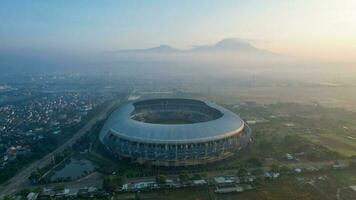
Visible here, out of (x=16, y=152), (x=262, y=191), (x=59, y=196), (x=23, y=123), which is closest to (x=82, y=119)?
(x=23, y=123)

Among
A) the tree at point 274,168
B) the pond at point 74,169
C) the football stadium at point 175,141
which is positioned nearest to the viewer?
the tree at point 274,168

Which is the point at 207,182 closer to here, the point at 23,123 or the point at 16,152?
the point at 16,152

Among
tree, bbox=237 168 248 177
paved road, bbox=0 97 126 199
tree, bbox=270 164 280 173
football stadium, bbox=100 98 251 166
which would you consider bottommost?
paved road, bbox=0 97 126 199

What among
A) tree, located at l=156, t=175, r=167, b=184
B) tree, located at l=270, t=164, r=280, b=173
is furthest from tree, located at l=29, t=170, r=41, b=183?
tree, located at l=270, t=164, r=280, b=173

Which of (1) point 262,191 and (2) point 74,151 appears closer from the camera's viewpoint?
(1) point 262,191

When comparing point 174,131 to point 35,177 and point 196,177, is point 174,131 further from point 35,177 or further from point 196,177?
point 35,177

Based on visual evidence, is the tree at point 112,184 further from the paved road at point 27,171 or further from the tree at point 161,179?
the paved road at point 27,171

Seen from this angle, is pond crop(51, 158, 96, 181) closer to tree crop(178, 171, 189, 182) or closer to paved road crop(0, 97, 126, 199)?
paved road crop(0, 97, 126, 199)

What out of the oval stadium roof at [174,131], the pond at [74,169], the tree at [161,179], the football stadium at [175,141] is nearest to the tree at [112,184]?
the tree at [161,179]

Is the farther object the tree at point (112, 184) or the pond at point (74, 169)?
the pond at point (74, 169)
